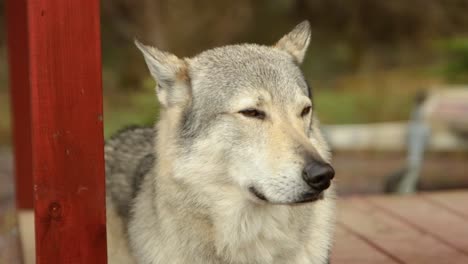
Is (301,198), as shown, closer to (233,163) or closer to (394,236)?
(233,163)

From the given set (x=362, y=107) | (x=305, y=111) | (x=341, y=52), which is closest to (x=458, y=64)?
(x=362, y=107)

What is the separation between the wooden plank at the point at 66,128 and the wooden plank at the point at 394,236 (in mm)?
1807

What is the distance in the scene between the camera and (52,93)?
3033mm

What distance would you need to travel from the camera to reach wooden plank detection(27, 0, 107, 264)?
3.01 metres

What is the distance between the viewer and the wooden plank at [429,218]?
4.63m

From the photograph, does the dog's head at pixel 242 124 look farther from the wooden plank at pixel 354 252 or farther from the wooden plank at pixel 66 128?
the wooden plank at pixel 354 252

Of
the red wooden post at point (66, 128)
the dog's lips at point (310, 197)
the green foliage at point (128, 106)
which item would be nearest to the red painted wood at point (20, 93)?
the red wooden post at point (66, 128)

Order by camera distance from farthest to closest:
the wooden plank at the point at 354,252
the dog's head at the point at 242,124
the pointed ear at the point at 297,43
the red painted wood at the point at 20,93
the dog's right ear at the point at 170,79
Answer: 1. the red painted wood at the point at 20,93
2. the wooden plank at the point at 354,252
3. the pointed ear at the point at 297,43
4. the dog's right ear at the point at 170,79
5. the dog's head at the point at 242,124

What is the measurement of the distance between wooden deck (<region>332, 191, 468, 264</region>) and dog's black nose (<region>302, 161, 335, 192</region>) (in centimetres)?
137

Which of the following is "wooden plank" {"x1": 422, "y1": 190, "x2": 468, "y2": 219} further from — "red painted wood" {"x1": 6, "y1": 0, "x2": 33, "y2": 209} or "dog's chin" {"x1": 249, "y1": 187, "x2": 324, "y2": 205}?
"red painted wood" {"x1": 6, "y1": 0, "x2": 33, "y2": 209}

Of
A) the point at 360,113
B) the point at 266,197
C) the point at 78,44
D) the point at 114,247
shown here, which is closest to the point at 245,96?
the point at 266,197

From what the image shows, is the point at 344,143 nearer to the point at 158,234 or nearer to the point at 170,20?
the point at 170,20

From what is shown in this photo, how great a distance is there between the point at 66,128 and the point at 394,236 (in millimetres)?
2305

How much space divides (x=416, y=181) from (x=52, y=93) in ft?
14.3
